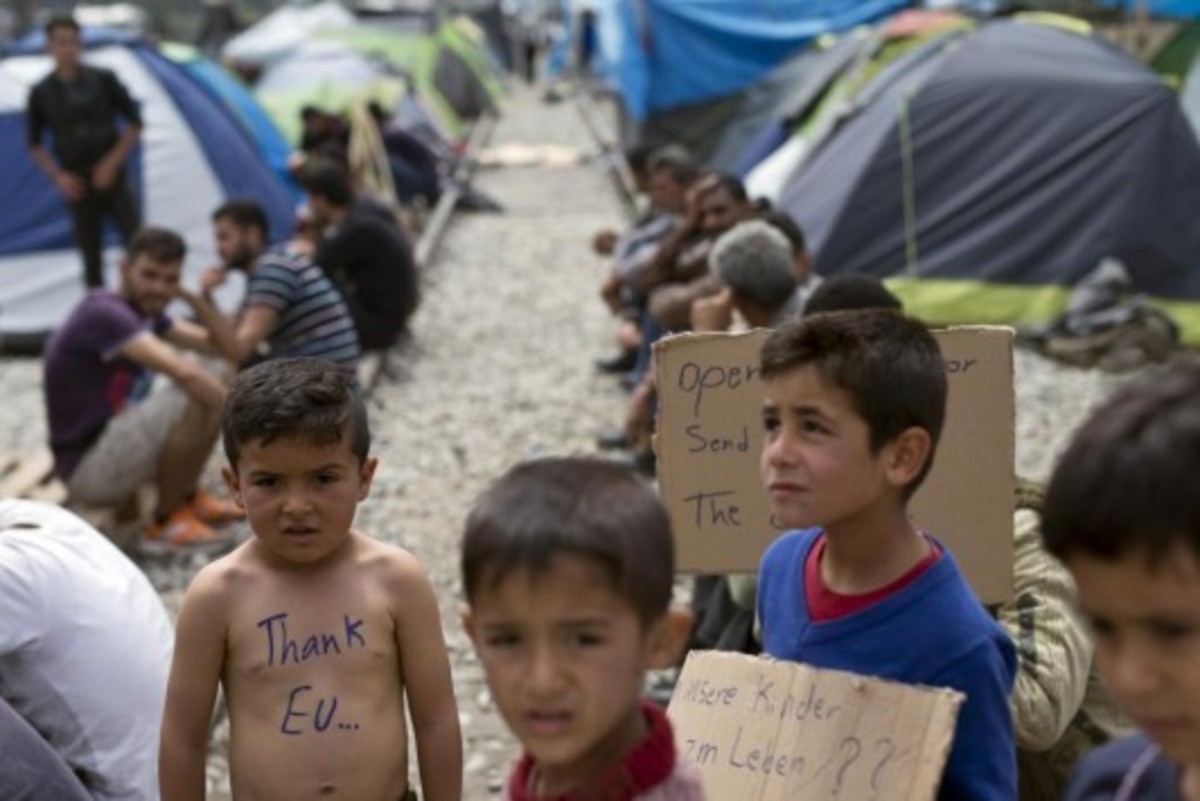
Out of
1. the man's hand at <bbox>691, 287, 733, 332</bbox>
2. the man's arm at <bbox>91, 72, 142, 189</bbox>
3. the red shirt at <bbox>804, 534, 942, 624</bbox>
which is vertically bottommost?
the man's arm at <bbox>91, 72, 142, 189</bbox>

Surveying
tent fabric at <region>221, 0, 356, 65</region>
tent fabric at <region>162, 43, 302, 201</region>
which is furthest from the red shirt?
tent fabric at <region>221, 0, 356, 65</region>

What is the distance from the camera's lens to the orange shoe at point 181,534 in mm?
7516

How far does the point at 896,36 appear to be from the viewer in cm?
1405

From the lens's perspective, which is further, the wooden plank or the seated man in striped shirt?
the seated man in striped shirt

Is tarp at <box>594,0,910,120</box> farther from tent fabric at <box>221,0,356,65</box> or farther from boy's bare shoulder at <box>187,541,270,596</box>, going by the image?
boy's bare shoulder at <box>187,541,270,596</box>

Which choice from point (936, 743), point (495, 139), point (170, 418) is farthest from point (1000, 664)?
point (495, 139)

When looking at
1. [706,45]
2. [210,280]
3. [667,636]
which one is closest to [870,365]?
[667,636]

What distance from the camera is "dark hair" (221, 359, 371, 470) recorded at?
3.17 metres

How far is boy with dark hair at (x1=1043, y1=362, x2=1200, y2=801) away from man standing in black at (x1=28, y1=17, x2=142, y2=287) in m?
10.8

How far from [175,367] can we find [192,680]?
4.17 meters

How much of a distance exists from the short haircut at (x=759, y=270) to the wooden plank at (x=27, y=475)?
10.7ft

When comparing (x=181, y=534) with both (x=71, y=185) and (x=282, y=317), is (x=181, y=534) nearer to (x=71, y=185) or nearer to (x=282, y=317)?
(x=282, y=317)

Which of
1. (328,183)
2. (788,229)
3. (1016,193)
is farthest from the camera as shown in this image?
(1016,193)

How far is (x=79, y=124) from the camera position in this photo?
11.9 meters
